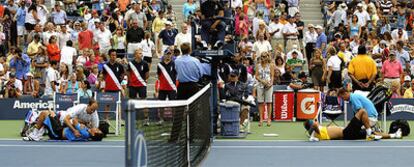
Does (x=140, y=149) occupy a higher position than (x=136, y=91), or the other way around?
(x=136, y=91)

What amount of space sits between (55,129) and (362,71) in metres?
7.04

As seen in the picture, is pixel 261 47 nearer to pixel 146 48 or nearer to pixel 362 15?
pixel 146 48

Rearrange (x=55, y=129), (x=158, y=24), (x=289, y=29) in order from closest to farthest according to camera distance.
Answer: (x=55, y=129), (x=158, y=24), (x=289, y=29)

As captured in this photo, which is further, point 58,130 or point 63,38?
point 63,38

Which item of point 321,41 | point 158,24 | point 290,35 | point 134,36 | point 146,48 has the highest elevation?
point 158,24

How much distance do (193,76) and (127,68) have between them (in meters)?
4.72

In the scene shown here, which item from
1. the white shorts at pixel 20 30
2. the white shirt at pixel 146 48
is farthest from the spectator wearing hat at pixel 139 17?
the white shorts at pixel 20 30

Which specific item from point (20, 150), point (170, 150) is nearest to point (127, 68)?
point (20, 150)

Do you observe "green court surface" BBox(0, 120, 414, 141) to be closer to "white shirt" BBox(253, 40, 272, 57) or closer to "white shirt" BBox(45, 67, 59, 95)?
"white shirt" BBox(45, 67, 59, 95)

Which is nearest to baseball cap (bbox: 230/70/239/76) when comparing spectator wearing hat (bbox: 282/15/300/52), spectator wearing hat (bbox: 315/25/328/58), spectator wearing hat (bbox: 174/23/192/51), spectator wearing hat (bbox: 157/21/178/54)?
spectator wearing hat (bbox: 174/23/192/51)

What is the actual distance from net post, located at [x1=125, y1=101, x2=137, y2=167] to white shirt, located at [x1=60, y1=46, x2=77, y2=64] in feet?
68.6

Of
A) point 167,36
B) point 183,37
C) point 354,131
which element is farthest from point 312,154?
point 167,36

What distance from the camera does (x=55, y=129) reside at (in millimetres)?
21406

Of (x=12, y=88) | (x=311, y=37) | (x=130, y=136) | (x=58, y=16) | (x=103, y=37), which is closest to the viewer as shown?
(x=130, y=136)
